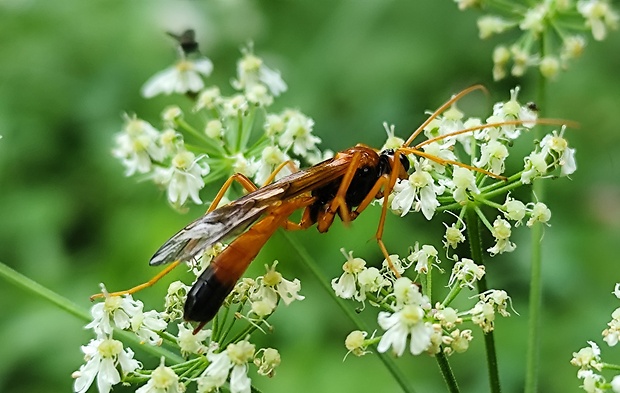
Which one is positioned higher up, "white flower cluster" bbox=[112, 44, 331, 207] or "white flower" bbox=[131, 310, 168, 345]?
"white flower cluster" bbox=[112, 44, 331, 207]

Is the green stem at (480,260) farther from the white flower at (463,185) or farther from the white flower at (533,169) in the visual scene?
the white flower at (533,169)

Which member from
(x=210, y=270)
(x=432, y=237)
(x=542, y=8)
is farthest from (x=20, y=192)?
(x=542, y=8)

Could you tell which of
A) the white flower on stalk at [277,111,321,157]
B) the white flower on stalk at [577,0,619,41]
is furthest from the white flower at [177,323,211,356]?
the white flower on stalk at [577,0,619,41]

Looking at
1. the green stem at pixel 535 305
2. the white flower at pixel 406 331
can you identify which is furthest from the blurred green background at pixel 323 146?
the white flower at pixel 406 331

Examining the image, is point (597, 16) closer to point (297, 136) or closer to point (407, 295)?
point (297, 136)

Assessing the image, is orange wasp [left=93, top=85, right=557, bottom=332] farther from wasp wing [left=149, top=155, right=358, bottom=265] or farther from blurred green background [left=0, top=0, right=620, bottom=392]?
blurred green background [left=0, top=0, right=620, bottom=392]

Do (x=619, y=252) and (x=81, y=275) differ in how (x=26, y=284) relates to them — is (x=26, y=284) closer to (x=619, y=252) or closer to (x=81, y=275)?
(x=81, y=275)

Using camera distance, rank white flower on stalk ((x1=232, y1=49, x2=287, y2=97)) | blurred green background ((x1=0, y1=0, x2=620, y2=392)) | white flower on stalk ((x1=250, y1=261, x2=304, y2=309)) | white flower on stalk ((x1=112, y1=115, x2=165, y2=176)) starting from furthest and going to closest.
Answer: blurred green background ((x1=0, y1=0, x2=620, y2=392))
white flower on stalk ((x1=232, y1=49, x2=287, y2=97))
white flower on stalk ((x1=112, y1=115, x2=165, y2=176))
white flower on stalk ((x1=250, y1=261, x2=304, y2=309))

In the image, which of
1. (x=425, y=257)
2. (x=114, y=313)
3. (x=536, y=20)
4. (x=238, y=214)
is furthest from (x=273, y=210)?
(x=536, y=20)
